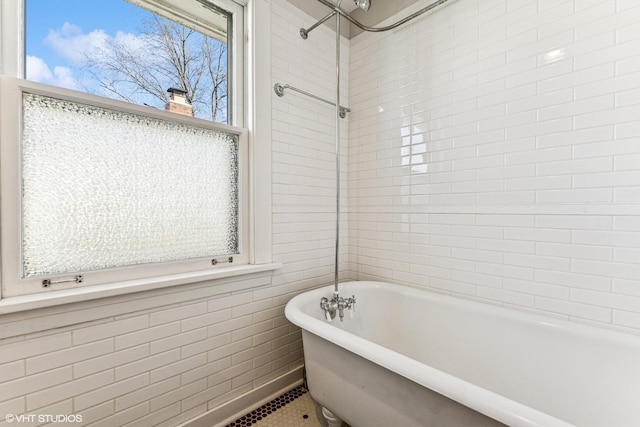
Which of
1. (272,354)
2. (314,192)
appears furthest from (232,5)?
(272,354)

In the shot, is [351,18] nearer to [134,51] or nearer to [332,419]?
[134,51]

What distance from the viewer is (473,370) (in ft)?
4.80

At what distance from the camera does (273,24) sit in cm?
177

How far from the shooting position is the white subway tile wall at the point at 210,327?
107cm

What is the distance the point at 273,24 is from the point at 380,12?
0.83 m

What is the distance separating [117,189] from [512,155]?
192 centimetres

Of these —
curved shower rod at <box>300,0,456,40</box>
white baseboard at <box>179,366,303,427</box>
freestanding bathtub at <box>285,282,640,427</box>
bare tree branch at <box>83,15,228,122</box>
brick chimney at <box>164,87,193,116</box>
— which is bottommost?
white baseboard at <box>179,366,303,427</box>

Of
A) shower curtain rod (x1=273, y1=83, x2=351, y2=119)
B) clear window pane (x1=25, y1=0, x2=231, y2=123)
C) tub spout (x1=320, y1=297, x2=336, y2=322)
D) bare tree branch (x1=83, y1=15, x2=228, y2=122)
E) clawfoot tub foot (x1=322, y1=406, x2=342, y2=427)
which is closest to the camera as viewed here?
clear window pane (x1=25, y1=0, x2=231, y2=123)

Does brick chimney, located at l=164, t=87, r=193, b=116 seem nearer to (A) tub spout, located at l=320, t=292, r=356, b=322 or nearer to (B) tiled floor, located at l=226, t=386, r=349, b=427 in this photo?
(A) tub spout, located at l=320, t=292, r=356, b=322

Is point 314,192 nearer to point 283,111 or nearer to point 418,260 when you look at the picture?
point 283,111

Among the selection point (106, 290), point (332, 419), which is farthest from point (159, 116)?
point (332, 419)

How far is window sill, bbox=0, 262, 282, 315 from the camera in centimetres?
98

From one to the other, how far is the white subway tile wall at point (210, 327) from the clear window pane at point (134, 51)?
0.37m

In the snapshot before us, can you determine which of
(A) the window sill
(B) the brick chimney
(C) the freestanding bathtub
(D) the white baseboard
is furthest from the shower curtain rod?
(D) the white baseboard
